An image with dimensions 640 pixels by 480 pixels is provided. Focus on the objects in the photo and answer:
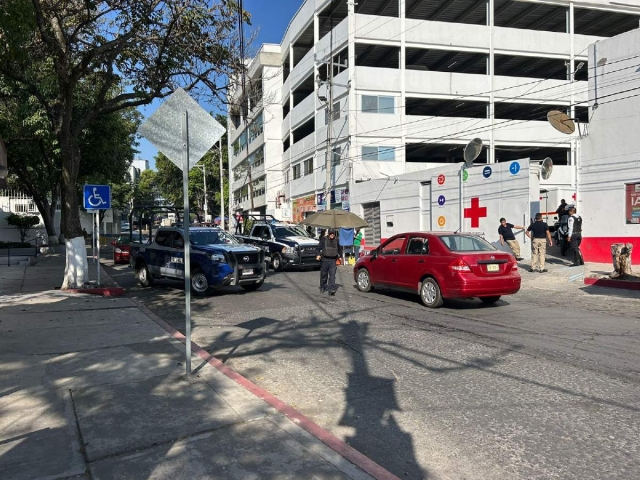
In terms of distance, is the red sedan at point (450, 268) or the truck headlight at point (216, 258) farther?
the truck headlight at point (216, 258)

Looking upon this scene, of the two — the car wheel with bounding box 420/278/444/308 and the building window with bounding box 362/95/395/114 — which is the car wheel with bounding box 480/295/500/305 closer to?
the car wheel with bounding box 420/278/444/308

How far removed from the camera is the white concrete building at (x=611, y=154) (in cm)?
1523

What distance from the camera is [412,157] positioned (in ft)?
123

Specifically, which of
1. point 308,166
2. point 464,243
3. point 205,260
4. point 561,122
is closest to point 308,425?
point 464,243

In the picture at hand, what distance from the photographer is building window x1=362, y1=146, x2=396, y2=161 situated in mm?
29811

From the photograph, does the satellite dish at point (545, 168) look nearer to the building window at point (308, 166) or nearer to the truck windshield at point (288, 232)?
the truck windshield at point (288, 232)

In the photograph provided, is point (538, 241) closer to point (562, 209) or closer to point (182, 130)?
point (562, 209)

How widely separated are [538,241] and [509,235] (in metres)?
1.32

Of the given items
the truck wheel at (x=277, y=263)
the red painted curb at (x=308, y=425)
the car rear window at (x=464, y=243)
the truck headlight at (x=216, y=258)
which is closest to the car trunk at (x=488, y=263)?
the car rear window at (x=464, y=243)

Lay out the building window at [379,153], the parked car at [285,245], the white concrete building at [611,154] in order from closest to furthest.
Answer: the white concrete building at [611,154], the parked car at [285,245], the building window at [379,153]

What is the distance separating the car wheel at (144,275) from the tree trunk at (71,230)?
1.77m

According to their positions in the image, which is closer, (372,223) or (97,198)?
(97,198)

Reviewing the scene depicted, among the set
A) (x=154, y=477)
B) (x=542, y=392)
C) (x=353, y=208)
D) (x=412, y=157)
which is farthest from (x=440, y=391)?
(x=412, y=157)

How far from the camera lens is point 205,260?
12125 millimetres
